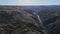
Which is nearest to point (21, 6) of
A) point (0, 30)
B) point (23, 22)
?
point (23, 22)

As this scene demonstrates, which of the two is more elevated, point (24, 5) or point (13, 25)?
point (24, 5)

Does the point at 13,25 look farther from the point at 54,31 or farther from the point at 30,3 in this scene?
the point at 54,31

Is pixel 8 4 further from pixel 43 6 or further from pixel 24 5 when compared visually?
pixel 43 6

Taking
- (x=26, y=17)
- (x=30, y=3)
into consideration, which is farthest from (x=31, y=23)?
(x=30, y=3)

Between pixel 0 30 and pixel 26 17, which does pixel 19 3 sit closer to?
pixel 26 17

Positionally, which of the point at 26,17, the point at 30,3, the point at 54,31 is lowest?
the point at 54,31

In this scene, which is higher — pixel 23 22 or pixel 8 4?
pixel 8 4

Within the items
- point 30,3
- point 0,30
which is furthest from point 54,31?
point 0,30
